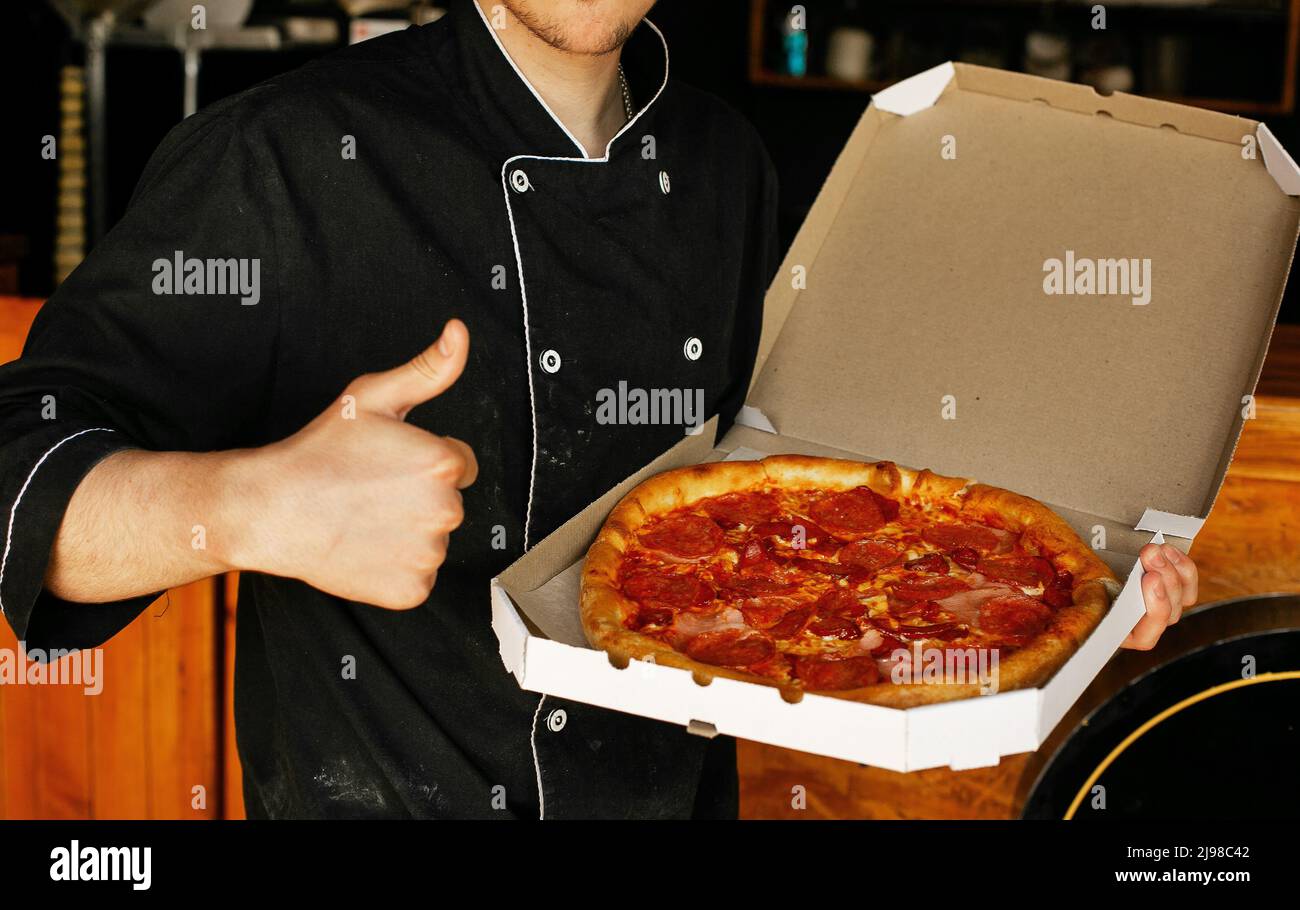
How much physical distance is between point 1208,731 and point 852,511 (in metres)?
0.82

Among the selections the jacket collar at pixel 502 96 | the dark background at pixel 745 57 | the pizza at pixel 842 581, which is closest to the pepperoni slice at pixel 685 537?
the pizza at pixel 842 581

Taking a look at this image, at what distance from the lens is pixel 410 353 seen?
5.03ft

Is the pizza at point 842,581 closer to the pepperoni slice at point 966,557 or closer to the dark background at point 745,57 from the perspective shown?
the pepperoni slice at point 966,557

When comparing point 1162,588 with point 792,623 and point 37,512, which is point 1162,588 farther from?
point 37,512

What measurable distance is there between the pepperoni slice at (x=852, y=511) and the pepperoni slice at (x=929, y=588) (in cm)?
14

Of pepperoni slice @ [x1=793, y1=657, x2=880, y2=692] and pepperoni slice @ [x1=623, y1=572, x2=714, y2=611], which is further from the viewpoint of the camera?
pepperoni slice @ [x1=623, y1=572, x2=714, y2=611]

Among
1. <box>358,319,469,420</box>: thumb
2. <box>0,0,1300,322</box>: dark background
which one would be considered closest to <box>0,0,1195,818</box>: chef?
<box>358,319,469,420</box>: thumb

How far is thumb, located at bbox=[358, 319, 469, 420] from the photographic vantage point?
40.3 inches

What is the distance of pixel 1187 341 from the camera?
5.50ft

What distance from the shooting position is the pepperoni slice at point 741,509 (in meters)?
1.73

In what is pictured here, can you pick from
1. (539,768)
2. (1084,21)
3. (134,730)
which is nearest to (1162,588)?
(539,768)

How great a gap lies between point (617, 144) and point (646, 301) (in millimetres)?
206

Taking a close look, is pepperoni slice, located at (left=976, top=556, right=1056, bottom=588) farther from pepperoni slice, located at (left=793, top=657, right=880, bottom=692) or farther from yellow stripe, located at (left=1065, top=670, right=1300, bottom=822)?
yellow stripe, located at (left=1065, top=670, right=1300, bottom=822)

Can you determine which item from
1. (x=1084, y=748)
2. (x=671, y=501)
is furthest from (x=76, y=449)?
(x=1084, y=748)
